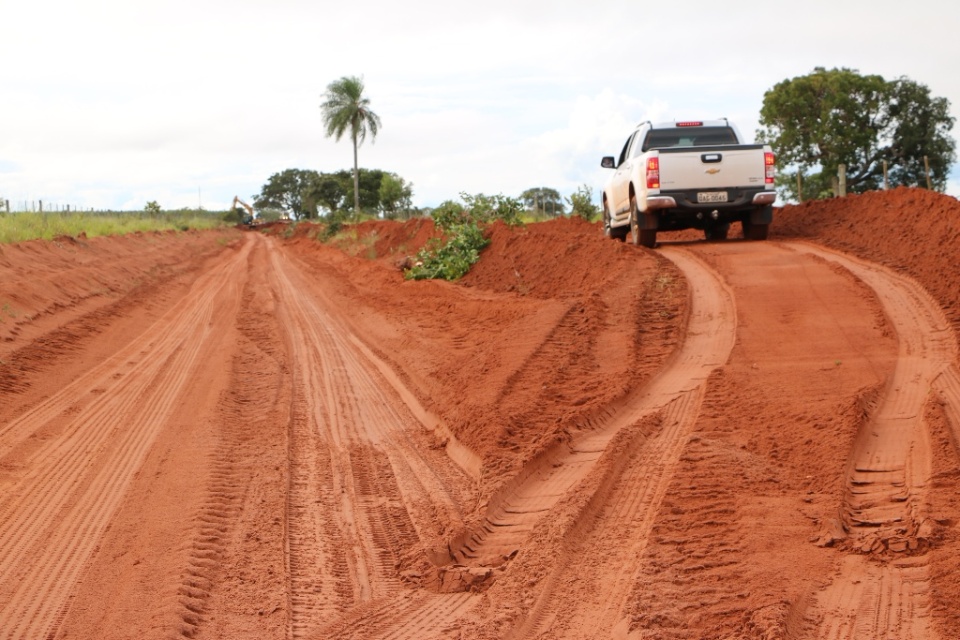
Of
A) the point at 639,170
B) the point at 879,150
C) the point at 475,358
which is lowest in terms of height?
the point at 475,358

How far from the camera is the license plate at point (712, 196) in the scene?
14578 millimetres

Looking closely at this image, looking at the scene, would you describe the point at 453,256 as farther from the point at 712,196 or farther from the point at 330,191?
the point at 330,191

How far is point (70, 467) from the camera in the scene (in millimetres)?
6895

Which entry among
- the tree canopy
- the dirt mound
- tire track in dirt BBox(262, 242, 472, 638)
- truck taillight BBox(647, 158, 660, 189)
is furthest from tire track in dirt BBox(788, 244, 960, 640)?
the tree canopy

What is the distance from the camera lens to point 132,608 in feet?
14.8

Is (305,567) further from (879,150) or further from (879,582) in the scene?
(879,150)

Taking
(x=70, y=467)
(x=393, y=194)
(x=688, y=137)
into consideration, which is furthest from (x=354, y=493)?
(x=393, y=194)

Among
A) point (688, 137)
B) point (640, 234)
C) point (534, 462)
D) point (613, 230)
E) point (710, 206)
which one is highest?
point (688, 137)

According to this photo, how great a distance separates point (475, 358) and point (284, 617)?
598 cm

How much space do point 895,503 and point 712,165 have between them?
9822 millimetres

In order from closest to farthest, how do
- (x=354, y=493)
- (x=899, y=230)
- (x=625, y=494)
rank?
(x=625, y=494) → (x=354, y=493) → (x=899, y=230)

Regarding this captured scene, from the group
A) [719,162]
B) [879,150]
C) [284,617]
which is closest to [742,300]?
[719,162]

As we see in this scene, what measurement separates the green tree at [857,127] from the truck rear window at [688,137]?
24.8 meters

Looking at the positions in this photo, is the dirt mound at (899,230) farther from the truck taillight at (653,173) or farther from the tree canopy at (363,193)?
the tree canopy at (363,193)
